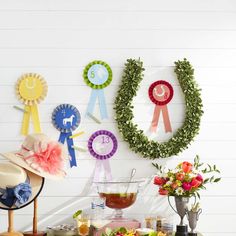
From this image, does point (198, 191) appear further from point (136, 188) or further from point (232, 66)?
point (232, 66)

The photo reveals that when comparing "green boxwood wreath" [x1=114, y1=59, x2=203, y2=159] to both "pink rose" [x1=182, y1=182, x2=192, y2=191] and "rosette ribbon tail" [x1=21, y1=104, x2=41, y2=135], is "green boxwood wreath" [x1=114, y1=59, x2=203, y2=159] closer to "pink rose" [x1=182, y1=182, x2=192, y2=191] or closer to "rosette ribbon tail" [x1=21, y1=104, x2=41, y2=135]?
"pink rose" [x1=182, y1=182, x2=192, y2=191]

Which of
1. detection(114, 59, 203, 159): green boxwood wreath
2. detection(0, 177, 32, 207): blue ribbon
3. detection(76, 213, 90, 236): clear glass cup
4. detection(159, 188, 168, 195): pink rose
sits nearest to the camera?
detection(0, 177, 32, 207): blue ribbon

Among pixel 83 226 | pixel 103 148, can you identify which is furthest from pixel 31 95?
pixel 83 226

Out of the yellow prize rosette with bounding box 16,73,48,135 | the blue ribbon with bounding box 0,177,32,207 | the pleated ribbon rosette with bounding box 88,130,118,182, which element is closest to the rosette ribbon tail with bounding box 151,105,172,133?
the pleated ribbon rosette with bounding box 88,130,118,182

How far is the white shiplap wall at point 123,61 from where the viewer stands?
357cm

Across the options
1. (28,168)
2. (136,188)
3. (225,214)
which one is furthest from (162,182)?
(28,168)

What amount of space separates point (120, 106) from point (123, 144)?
0.81 feet

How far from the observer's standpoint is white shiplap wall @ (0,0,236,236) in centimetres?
357

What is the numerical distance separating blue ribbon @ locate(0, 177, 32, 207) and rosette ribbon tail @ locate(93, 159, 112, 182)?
1.99 ft

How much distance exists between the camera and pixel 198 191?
11.8 feet

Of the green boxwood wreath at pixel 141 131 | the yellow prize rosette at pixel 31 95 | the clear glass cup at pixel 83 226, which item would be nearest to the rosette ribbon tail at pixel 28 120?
the yellow prize rosette at pixel 31 95

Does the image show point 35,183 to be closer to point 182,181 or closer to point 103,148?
point 103,148

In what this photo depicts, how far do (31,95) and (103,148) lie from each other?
0.57 m

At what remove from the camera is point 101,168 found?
3568mm
